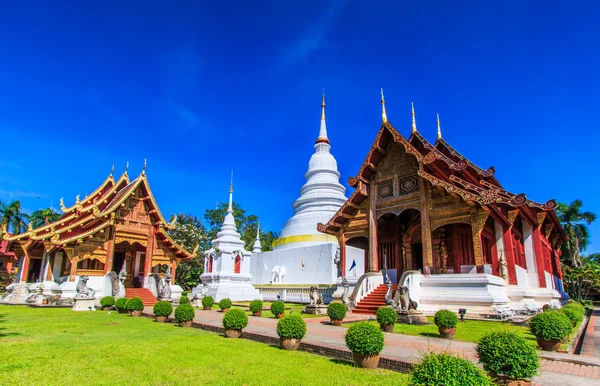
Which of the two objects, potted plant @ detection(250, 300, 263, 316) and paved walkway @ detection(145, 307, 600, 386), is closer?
paved walkway @ detection(145, 307, 600, 386)

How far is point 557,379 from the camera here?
539 centimetres

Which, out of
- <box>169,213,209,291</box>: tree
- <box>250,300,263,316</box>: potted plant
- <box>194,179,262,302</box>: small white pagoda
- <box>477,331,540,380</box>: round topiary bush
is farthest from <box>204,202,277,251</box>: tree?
<box>477,331,540,380</box>: round topiary bush

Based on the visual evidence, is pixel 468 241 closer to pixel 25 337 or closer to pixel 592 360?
pixel 592 360

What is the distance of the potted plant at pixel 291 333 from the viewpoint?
24.4 ft

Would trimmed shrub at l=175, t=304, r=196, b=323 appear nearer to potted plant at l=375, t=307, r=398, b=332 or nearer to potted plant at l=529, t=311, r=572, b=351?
potted plant at l=375, t=307, r=398, b=332

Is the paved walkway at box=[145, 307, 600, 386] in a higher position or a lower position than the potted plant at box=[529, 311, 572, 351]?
lower

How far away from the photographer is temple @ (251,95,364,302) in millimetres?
28766

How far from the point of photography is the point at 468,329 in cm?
1084

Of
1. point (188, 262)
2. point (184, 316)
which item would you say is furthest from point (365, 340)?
point (188, 262)

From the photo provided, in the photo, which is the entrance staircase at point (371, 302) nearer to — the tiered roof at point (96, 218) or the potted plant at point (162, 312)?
the potted plant at point (162, 312)

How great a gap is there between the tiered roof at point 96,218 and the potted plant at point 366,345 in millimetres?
17140

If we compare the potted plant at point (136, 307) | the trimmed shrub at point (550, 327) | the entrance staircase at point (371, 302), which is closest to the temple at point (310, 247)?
the entrance staircase at point (371, 302)

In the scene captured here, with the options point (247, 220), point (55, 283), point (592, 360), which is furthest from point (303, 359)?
point (247, 220)

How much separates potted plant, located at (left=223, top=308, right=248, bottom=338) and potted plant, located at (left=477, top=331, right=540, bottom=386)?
5602 millimetres
